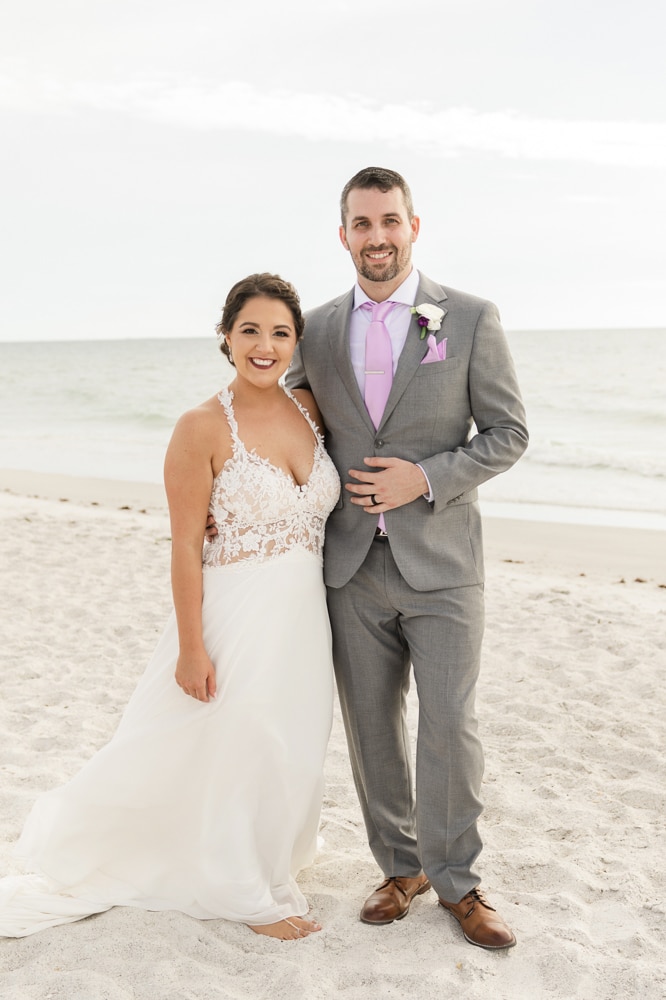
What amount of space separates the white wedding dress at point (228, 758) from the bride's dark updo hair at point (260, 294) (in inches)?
10.2

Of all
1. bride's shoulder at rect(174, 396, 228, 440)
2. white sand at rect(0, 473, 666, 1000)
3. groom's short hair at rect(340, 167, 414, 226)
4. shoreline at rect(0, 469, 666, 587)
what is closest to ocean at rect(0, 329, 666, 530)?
shoreline at rect(0, 469, 666, 587)

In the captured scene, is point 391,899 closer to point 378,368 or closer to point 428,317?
point 378,368

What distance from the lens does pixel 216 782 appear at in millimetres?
2904

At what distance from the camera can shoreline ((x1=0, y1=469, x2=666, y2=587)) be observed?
8.15 meters

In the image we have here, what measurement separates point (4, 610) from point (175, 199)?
24.2m

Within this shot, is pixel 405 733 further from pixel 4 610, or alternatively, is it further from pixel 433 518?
pixel 4 610

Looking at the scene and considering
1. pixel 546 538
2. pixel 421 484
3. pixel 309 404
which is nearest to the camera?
pixel 421 484

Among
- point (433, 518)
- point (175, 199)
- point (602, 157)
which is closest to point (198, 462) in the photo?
point (433, 518)

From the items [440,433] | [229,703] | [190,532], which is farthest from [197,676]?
[440,433]

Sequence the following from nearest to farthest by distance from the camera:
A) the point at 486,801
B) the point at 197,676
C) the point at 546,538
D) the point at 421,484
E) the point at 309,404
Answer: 1. the point at 421,484
2. the point at 197,676
3. the point at 309,404
4. the point at 486,801
5. the point at 546,538

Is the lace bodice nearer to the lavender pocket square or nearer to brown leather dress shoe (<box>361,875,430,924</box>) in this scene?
the lavender pocket square

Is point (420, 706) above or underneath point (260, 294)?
underneath

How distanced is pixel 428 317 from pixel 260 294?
1.79 ft

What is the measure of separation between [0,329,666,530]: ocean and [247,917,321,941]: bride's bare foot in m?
8.14
